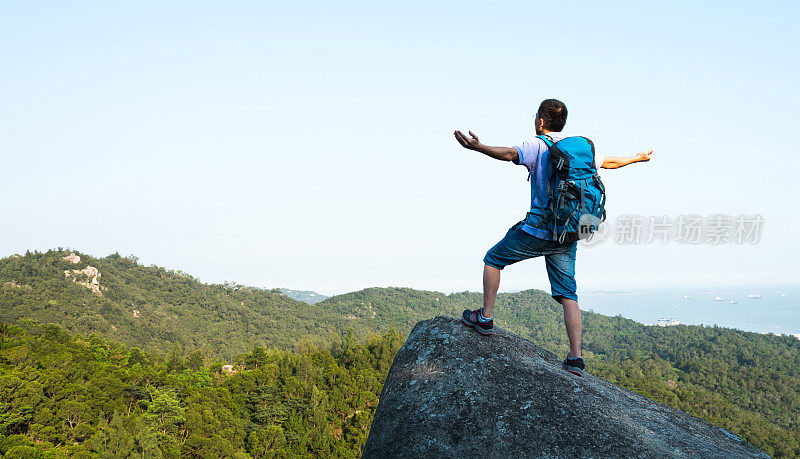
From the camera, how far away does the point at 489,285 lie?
4.47m

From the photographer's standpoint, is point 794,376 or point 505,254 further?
point 794,376

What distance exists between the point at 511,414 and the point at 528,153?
7.13 ft

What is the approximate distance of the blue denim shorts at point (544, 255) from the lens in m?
4.22

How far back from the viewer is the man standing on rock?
399 centimetres

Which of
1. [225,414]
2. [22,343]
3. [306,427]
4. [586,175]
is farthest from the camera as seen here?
[306,427]

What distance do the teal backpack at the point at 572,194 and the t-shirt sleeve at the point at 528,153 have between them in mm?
116

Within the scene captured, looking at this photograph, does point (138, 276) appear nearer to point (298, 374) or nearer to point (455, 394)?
point (298, 374)

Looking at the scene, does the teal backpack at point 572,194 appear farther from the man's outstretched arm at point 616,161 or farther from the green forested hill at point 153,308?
the green forested hill at point 153,308

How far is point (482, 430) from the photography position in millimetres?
3451

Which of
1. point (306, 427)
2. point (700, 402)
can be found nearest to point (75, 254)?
point (306, 427)

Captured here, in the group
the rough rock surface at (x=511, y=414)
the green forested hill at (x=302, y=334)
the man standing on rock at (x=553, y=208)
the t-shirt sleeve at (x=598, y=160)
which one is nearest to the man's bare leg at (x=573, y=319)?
the man standing on rock at (x=553, y=208)

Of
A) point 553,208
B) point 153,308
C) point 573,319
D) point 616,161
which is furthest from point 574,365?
point 153,308

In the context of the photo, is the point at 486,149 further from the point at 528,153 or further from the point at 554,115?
the point at 554,115

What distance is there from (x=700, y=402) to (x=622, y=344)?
9046cm
